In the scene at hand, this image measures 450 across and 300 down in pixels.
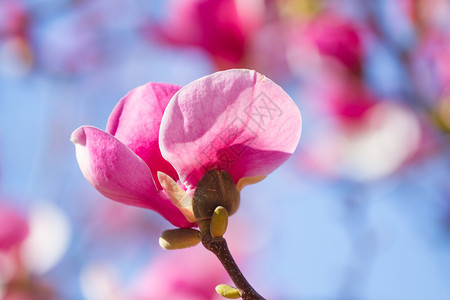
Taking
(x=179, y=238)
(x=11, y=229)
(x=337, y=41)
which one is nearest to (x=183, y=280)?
(x=11, y=229)

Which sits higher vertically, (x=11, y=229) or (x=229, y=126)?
(x=229, y=126)

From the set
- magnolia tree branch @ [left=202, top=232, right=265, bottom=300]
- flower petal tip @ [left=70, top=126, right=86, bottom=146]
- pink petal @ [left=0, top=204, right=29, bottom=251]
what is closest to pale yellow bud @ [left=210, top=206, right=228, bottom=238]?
magnolia tree branch @ [left=202, top=232, right=265, bottom=300]

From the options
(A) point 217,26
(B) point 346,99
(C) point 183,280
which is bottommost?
(C) point 183,280

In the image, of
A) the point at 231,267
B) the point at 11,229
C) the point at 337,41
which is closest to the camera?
the point at 231,267

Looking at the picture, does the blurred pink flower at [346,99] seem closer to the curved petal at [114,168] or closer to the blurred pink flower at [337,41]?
the blurred pink flower at [337,41]

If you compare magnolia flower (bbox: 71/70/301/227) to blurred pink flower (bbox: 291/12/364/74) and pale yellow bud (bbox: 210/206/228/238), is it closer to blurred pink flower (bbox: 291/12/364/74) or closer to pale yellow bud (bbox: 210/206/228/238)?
pale yellow bud (bbox: 210/206/228/238)

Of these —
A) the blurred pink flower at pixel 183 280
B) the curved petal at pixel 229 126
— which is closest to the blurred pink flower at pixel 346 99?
the blurred pink flower at pixel 183 280

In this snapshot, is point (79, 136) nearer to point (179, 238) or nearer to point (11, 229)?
point (179, 238)
